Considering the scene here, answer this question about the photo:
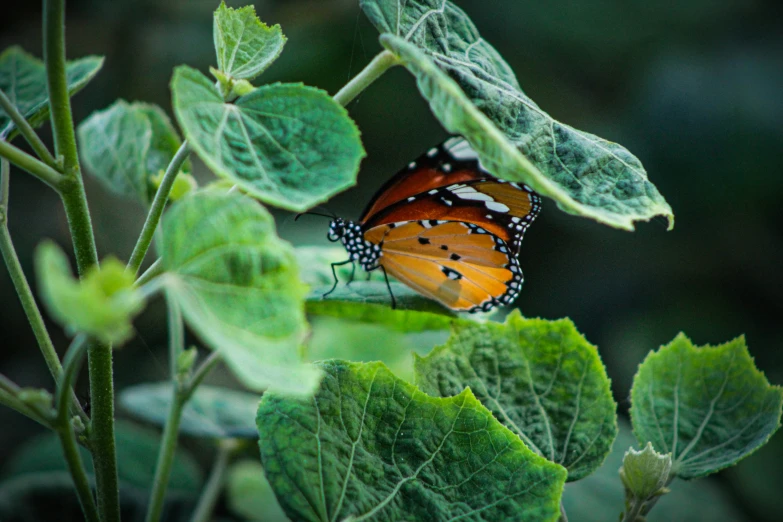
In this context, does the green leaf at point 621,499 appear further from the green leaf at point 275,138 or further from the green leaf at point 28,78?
the green leaf at point 28,78

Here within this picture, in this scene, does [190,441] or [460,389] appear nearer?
[460,389]

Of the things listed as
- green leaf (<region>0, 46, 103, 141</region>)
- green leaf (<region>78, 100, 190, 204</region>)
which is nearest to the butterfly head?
green leaf (<region>78, 100, 190, 204</region>)

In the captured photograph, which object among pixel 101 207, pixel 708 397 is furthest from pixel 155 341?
pixel 708 397

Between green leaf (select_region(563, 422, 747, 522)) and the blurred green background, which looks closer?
green leaf (select_region(563, 422, 747, 522))

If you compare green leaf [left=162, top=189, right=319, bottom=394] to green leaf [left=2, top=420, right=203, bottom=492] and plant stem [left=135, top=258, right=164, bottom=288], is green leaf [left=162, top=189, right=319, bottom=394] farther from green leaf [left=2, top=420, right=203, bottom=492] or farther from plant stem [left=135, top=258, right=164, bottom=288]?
green leaf [left=2, top=420, right=203, bottom=492]

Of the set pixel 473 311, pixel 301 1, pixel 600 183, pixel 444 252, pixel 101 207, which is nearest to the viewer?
pixel 600 183

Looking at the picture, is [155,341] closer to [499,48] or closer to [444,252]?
[444,252]
